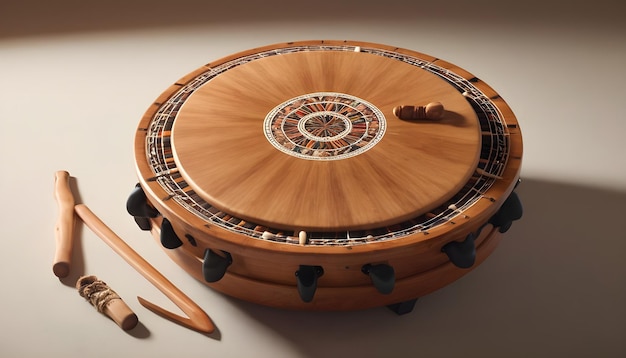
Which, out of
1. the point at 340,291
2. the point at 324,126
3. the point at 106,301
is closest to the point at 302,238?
the point at 340,291

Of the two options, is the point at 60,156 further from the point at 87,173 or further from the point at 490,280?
the point at 490,280

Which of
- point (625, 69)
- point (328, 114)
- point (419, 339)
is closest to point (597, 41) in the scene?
point (625, 69)

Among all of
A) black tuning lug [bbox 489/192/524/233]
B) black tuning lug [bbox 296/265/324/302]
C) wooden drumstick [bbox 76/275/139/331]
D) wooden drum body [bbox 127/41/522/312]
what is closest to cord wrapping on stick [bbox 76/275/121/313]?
wooden drumstick [bbox 76/275/139/331]

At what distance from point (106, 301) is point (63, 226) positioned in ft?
1.85

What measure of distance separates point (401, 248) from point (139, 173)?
1.12 m

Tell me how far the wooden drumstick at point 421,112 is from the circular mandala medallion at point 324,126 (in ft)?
0.30

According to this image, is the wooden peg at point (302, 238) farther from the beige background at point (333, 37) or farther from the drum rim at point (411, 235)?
the beige background at point (333, 37)

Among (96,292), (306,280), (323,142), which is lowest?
(96,292)

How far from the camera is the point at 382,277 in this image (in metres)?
2.48

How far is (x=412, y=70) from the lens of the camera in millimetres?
3371

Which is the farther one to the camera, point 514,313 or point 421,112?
point 421,112

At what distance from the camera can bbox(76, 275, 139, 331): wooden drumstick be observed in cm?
282

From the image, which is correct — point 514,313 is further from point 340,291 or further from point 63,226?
point 63,226

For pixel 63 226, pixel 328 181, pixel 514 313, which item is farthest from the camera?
pixel 63 226
